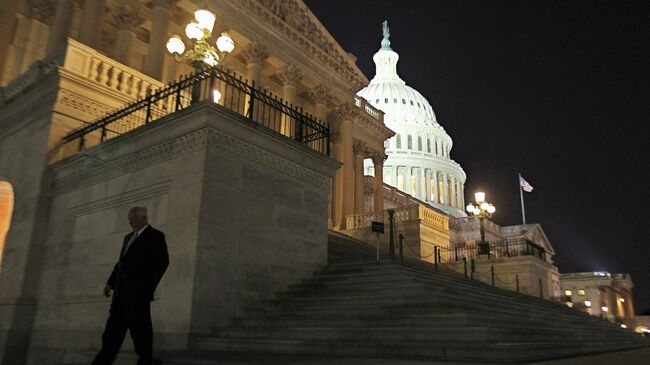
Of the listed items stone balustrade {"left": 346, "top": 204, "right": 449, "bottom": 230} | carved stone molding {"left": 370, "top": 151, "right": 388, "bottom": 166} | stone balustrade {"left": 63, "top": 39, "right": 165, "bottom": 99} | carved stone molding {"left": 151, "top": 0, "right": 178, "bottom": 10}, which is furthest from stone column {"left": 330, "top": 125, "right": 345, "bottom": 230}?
stone balustrade {"left": 63, "top": 39, "right": 165, "bottom": 99}

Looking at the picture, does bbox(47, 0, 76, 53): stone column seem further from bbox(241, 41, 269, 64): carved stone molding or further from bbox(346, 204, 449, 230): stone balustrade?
bbox(346, 204, 449, 230): stone balustrade

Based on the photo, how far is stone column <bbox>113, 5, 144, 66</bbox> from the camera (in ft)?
76.0

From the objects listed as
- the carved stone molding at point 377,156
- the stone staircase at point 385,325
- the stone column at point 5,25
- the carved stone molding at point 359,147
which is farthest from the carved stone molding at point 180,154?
the carved stone molding at point 377,156

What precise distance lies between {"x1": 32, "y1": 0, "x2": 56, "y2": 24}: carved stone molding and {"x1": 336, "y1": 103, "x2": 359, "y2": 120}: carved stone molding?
62.7ft

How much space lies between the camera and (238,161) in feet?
34.3

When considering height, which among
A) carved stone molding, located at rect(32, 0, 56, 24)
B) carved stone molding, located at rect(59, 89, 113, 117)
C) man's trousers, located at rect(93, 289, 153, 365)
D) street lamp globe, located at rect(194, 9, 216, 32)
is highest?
carved stone molding, located at rect(32, 0, 56, 24)

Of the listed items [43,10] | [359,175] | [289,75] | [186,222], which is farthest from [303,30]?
[186,222]

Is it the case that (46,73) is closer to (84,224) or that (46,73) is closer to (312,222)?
(84,224)

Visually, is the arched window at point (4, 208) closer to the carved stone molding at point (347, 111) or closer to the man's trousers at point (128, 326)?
the man's trousers at point (128, 326)

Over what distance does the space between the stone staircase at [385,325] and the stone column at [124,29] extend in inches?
666

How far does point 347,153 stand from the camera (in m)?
34.8

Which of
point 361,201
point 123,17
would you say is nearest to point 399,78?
point 361,201

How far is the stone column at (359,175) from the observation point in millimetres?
36984

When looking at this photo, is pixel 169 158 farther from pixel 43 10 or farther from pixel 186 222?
pixel 43 10
